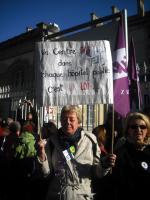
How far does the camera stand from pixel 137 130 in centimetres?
323

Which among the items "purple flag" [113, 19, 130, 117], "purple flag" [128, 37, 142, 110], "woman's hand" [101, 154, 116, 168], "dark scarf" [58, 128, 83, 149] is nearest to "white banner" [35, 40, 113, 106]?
"purple flag" [113, 19, 130, 117]

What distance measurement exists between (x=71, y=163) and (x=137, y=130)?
30.4 inches

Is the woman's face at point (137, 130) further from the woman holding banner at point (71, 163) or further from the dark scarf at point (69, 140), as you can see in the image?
the dark scarf at point (69, 140)

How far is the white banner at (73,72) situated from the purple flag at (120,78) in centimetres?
30

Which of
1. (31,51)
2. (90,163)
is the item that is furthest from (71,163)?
(31,51)

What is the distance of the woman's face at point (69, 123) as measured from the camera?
342cm

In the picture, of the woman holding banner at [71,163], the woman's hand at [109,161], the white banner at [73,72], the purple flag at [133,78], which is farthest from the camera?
the purple flag at [133,78]

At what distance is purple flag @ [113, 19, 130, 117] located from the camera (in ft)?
11.8

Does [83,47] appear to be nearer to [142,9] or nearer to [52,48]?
[52,48]

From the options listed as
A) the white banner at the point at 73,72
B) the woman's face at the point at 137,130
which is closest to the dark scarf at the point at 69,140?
the woman's face at the point at 137,130

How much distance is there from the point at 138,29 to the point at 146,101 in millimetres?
10392

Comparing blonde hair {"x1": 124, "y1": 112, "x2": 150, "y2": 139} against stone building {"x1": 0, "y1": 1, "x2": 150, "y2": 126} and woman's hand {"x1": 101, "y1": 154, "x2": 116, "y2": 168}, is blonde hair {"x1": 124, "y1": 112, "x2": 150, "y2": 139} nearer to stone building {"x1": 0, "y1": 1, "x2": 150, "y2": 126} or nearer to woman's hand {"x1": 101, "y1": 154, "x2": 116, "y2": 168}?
woman's hand {"x1": 101, "y1": 154, "x2": 116, "y2": 168}

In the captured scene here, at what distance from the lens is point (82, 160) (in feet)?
10.6

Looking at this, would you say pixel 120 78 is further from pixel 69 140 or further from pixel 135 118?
pixel 69 140
